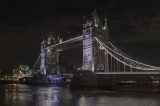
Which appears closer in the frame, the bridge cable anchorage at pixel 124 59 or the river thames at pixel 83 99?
the river thames at pixel 83 99

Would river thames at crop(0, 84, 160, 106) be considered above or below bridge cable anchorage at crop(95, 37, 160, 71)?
below

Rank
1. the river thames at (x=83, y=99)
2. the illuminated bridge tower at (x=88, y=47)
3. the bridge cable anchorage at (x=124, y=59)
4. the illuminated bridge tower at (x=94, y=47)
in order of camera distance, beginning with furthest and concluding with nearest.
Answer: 1. the illuminated bridge tower at (x=88, y=47)
2. the illuminated bridge tower at (x=94, y=47)
3. the bridge cable anchorage at (x=124, y=59)
4. the river thames at (x=83, y=99)

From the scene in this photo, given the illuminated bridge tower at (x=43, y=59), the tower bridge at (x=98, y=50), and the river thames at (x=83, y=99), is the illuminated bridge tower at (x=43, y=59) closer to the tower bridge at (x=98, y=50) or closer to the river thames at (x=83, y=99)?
the tower bridge at (x=98, y=50)

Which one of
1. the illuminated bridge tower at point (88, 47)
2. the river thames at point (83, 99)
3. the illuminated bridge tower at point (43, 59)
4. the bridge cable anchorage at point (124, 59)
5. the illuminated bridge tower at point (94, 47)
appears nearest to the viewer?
the river thames at point (83, 99)

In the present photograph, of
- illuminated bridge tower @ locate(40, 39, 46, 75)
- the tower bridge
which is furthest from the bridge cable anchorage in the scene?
illuminated bridge tower @ locate(40, 39, 46, 75)

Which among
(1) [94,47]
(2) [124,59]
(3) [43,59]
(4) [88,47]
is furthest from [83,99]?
(3) [43,59]

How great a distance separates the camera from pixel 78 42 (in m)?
85.8

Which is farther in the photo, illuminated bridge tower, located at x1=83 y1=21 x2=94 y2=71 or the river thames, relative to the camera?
illuminated bridge tower, located at x1=83 y1=21 x2=94 y2=71

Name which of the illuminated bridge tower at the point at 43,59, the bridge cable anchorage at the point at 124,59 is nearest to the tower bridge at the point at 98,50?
the bridge cable anchorage at the point at 124,59

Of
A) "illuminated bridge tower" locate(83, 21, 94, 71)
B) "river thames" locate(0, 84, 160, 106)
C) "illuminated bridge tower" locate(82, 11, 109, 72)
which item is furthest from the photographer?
"illuminated bridge tower" locate(83, 21, 94, 71)

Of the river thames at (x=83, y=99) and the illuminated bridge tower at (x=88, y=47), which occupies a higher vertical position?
the illuminated bridge tower at (x=88, y=47)

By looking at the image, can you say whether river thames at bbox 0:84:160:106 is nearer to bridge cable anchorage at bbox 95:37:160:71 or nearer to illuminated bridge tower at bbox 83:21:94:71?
bridge cable anchorage at bbox 95:37:160:71

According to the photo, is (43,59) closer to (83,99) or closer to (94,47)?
(94,47)

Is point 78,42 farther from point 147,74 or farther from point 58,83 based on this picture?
point 147,74
